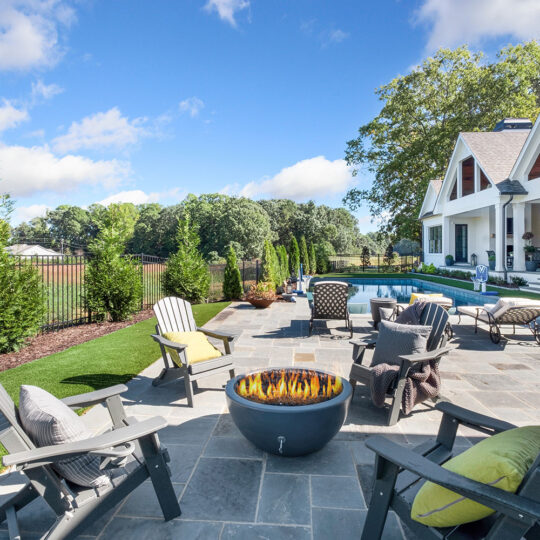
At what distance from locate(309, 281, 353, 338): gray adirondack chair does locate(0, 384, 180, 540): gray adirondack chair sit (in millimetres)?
4706

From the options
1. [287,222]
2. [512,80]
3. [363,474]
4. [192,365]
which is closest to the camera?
[363,474]

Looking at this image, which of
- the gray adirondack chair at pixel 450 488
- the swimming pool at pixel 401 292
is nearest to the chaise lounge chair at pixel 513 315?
the swimming pool at pixel 401 292

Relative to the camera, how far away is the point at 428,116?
2259 cm

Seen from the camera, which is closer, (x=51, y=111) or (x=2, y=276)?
(x=2, y=276)

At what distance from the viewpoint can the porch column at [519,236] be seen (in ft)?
43.8

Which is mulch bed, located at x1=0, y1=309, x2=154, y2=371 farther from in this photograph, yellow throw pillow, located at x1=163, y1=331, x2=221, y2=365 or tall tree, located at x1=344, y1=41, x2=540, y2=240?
Result: tall tree, located at x1=344, y1=41, x2=540, y2=240

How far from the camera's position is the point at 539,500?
3.86ft

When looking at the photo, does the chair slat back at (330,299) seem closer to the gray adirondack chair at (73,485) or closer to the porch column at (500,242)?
the gray adirondack chair at (73,485)

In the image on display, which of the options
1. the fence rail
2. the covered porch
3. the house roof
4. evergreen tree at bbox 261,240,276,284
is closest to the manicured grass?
the fence rail

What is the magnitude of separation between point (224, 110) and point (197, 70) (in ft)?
11.6

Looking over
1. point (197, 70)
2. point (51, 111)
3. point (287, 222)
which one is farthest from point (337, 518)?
point (287, 222)

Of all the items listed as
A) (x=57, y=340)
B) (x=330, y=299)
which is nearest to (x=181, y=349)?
(x=330, y=299)

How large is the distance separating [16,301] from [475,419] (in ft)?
20.3

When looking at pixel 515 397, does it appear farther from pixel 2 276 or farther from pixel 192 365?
pixel 2 276
